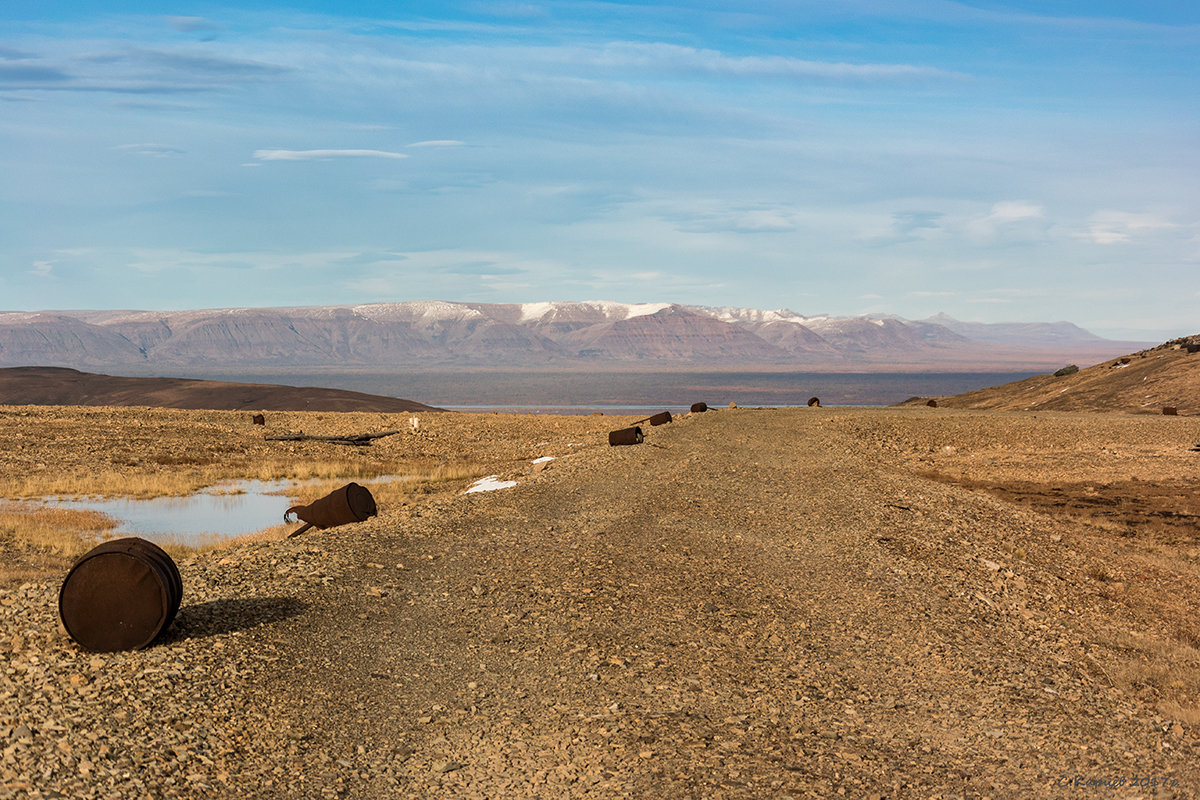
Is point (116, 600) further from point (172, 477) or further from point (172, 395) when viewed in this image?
point (172, 395)

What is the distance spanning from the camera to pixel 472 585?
529 inches

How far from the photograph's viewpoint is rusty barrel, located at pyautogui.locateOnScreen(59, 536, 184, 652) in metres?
9.72

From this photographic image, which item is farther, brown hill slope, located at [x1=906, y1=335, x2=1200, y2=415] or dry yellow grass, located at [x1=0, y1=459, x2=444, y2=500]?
brown hill slope, located at [x1=906, y1=335, x2=1200, y2=415]

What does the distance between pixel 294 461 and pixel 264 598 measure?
26.3m

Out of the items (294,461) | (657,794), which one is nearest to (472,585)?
(657,794)

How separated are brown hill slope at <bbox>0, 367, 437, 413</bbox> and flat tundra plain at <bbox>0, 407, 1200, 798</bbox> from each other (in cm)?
7379

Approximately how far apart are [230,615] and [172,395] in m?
97.1

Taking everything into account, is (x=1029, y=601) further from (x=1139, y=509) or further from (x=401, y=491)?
(x=401, y=491)

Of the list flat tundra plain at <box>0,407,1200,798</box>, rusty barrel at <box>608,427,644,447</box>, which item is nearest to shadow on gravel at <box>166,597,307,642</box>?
flat tundra plain at <box>0,407,1200,798</box>

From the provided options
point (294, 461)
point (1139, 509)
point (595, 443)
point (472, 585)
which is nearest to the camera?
point (472, 585)

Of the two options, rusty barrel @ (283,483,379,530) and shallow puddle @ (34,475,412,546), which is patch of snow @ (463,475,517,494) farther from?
shallow puddle @ (34,475,412,546)

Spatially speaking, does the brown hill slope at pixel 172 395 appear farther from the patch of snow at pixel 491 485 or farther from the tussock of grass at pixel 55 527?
the tussock of grass at pixel 55 527

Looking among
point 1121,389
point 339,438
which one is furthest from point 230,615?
point 1121,389

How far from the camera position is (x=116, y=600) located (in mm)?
9750
